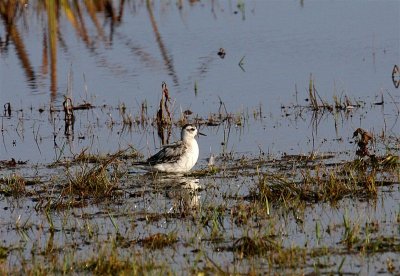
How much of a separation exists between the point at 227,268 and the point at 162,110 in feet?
23.7

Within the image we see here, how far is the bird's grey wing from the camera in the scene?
1246 centimetres

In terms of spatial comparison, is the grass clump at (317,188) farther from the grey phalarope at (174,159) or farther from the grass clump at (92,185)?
the grey phalarope at (174,159)

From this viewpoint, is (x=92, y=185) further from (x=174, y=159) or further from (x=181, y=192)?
(x=174, y=159)

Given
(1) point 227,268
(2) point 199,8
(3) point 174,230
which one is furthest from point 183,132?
(2) point 199,8

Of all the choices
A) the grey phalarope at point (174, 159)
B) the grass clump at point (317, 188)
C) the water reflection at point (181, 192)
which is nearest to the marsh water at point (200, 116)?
the water reflection at point (181, 192)

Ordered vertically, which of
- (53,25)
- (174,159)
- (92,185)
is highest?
(53,25)

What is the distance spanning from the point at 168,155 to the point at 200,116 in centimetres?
282

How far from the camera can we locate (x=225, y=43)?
2091cm

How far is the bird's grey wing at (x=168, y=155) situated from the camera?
1246 cm

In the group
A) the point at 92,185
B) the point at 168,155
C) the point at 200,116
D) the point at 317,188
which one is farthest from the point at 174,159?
the point at 200,116

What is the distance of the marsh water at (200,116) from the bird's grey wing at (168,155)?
11.4 inches

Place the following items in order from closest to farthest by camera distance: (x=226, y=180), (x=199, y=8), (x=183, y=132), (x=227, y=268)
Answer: (x=227, y=268)
(x=226, y=180)
(x=183, y=132)
(x=199, y=8)

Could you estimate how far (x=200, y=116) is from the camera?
15.4 meters

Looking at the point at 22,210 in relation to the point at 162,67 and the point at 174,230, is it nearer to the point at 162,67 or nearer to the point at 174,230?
the point at 174,230
